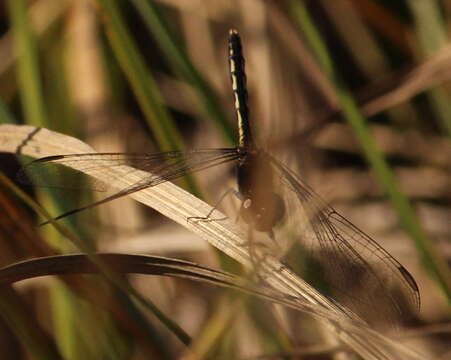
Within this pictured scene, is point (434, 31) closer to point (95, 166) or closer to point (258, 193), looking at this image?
point (258, 193)

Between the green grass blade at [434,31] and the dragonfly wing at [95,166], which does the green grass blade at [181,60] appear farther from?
the green grass blade at [434,31]

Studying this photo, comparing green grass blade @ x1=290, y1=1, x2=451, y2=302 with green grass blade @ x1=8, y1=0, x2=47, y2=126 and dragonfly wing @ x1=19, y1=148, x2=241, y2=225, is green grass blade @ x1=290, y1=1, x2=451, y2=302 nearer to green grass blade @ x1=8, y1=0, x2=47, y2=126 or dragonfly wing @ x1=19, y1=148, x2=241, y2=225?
dragonfly wing @ x1=19, y1=148, x2=241, y2=225

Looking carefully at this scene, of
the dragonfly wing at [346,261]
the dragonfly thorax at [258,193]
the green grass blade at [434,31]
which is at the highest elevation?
the green grass blade at [434,31]

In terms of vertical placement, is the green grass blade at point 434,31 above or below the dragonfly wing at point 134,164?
above

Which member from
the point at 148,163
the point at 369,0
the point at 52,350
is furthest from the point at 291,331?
the point at 369,0

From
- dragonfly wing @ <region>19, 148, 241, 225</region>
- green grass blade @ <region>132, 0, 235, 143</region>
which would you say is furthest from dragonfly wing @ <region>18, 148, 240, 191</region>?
green grass blade @ <region>132, 0, 235, 143</region>

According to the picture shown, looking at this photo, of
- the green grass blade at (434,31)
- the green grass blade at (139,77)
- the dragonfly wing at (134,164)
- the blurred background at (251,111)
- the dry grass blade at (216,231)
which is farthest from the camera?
the green grass blade at (434,31)

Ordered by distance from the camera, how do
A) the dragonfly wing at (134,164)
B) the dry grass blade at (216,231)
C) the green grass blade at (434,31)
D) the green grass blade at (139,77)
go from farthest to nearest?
the green grass blade at (434,31)
the green grass blade at (139,77)
the dragonfly wing at (134,164)
the dry grass blade at (216,231)

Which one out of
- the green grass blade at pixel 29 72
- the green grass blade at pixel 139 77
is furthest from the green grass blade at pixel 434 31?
the green grass blade at pixel 29 72
